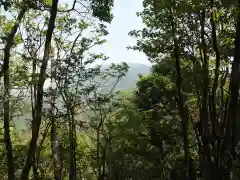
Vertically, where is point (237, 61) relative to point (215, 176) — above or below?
above

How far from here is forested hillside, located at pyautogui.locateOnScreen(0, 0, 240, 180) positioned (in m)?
6.57

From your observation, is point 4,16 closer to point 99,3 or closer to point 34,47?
point 34,47

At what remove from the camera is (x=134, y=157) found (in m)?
21.8

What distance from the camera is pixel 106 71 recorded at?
14812 millimetres

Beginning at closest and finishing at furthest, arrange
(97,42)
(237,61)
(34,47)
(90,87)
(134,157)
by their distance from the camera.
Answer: (237,61), (34,47), (90,87), (97,42), (134,157)

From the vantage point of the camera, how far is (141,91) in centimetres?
2147

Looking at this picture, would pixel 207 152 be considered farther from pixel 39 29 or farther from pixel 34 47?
pixel 39 29

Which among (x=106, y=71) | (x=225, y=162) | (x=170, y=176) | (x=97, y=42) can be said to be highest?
(x=97, y=42)

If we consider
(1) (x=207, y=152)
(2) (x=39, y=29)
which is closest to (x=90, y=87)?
(2) (x=39, y=29)

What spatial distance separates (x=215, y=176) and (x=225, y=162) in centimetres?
46

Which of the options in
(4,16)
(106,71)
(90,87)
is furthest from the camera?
(106,71)

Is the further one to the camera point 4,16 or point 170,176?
point 170,176

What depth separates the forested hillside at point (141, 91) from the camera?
259 inches

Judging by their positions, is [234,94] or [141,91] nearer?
[234,94]
